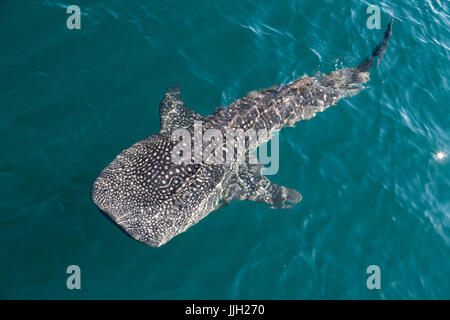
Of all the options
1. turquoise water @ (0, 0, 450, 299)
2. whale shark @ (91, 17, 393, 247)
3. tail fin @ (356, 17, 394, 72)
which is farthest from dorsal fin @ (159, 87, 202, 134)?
tail fin @ (356, 17, 394, 72)

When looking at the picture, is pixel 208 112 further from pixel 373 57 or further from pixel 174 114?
pixel 373 57

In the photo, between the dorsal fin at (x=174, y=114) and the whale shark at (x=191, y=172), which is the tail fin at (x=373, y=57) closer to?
the whale shark at (x=191, y=172)

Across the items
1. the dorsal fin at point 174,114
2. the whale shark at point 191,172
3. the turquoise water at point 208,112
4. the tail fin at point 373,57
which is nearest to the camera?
the whale shark at point 191,172

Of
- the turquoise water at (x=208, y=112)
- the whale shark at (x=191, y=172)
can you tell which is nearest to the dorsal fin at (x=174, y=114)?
the whale shark at (x=191, y=172)

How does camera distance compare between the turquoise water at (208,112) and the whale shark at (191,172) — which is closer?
the whale shark at (191,172)

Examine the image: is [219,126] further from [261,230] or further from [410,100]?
[410,100]

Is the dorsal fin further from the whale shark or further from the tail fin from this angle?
the tail fin

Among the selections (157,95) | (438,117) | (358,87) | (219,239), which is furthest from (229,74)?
(438,117)

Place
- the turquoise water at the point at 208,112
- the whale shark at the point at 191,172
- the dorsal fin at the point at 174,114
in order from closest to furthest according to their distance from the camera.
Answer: the whale shark at the point at 191,172, the turquoise water at the point at 208,112, the dorsal fin at the point at 174,114
